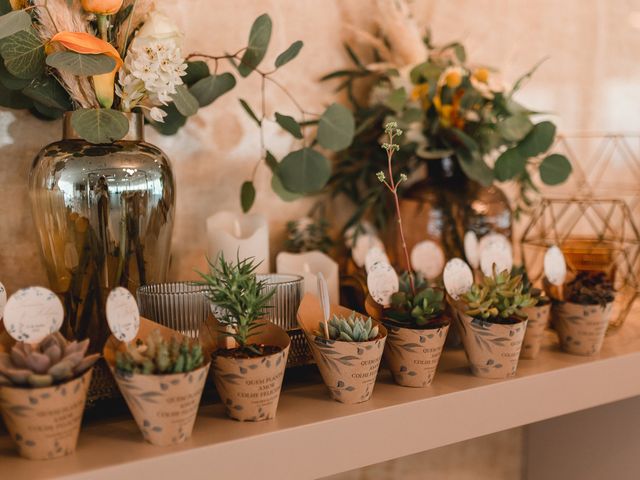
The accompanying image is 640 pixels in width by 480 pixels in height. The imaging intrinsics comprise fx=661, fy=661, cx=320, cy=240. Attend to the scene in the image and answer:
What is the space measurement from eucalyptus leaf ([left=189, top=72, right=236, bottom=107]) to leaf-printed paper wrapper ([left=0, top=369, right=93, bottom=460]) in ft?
1.27

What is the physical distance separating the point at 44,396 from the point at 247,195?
432 millimetres

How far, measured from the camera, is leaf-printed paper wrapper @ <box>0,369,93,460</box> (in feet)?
1.68

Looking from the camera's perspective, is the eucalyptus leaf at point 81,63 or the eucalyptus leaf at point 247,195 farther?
the eucalyptus leaf at point 247,195

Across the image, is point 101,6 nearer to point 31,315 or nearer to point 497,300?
→ point 31,315

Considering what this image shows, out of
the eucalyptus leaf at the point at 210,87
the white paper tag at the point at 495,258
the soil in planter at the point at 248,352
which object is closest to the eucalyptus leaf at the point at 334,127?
the eucalyptus leaf at the point at 210,87

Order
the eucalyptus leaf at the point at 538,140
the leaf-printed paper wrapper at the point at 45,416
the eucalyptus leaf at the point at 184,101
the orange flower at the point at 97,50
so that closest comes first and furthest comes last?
the leaf-printed paper wrapper at the point at 45,416 < the orange flower at the point at 97,50 < the eucalyptus leaf at the point at 184,101 < the eucalyptus leaf at the point at 538,140

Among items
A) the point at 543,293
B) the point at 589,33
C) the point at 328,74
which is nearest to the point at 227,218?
the point at 328,74

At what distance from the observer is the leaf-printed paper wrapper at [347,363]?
25.0 inches

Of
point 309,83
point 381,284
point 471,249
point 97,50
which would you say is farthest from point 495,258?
point 97,50

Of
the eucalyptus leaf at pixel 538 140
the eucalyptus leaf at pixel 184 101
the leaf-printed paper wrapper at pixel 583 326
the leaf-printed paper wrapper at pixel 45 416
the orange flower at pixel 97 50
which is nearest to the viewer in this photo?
the leaf-printed paper wrapper at pixel 45 416

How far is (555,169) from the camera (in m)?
0.96

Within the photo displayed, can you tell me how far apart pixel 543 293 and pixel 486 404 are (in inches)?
9.3

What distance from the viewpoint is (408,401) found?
0.67m

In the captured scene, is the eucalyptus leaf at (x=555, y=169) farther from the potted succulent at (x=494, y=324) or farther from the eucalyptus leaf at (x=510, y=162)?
the potted succulent at (x=494, y=324)
